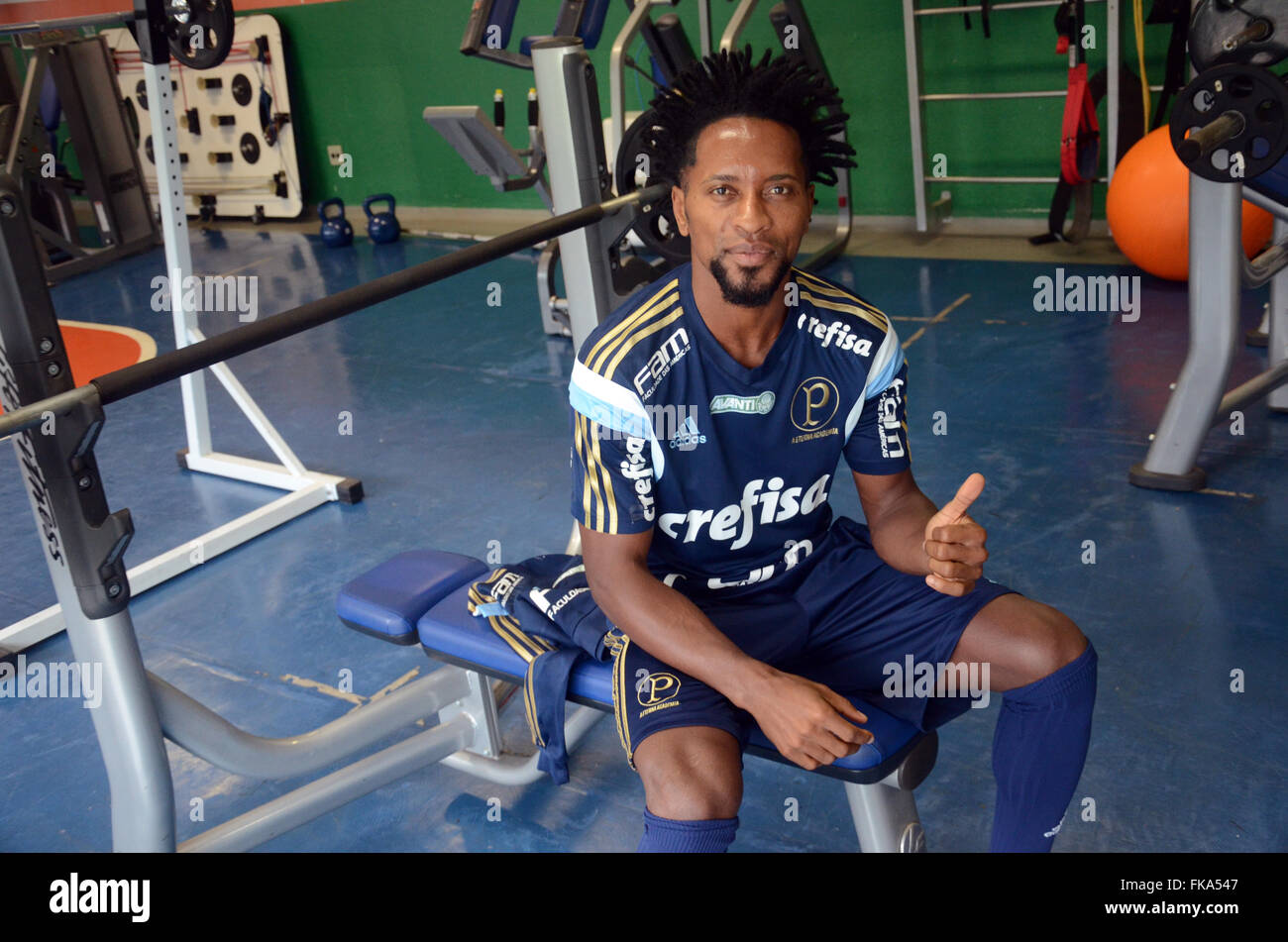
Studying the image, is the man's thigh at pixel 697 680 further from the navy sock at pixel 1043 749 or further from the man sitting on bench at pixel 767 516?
the navy sock at pixel 1043 749

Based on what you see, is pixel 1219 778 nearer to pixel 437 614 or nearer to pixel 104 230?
pixel 437 614

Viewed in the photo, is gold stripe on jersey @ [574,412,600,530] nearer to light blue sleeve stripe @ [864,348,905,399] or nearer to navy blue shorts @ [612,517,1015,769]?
navy blue shorts @ [612,517,1015,769]

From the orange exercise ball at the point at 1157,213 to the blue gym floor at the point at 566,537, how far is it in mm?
154

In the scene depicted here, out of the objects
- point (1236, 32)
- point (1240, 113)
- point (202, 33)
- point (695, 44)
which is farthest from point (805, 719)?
point (695, 44)

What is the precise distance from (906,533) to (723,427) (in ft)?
1.01

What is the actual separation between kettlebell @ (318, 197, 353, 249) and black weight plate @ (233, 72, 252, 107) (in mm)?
1275

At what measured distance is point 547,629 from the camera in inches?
66.8

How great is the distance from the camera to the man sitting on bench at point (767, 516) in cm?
144

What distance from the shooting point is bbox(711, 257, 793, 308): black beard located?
152 cm

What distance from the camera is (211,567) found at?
3.09 meters

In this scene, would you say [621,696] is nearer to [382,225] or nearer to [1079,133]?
→ [1079,133]

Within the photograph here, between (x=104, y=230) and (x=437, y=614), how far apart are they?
6.23 metres

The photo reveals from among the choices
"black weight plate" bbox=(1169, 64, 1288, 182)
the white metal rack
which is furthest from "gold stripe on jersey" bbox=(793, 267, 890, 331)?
the white metal rack

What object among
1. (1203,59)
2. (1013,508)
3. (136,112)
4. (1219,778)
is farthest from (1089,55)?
(136,112)
